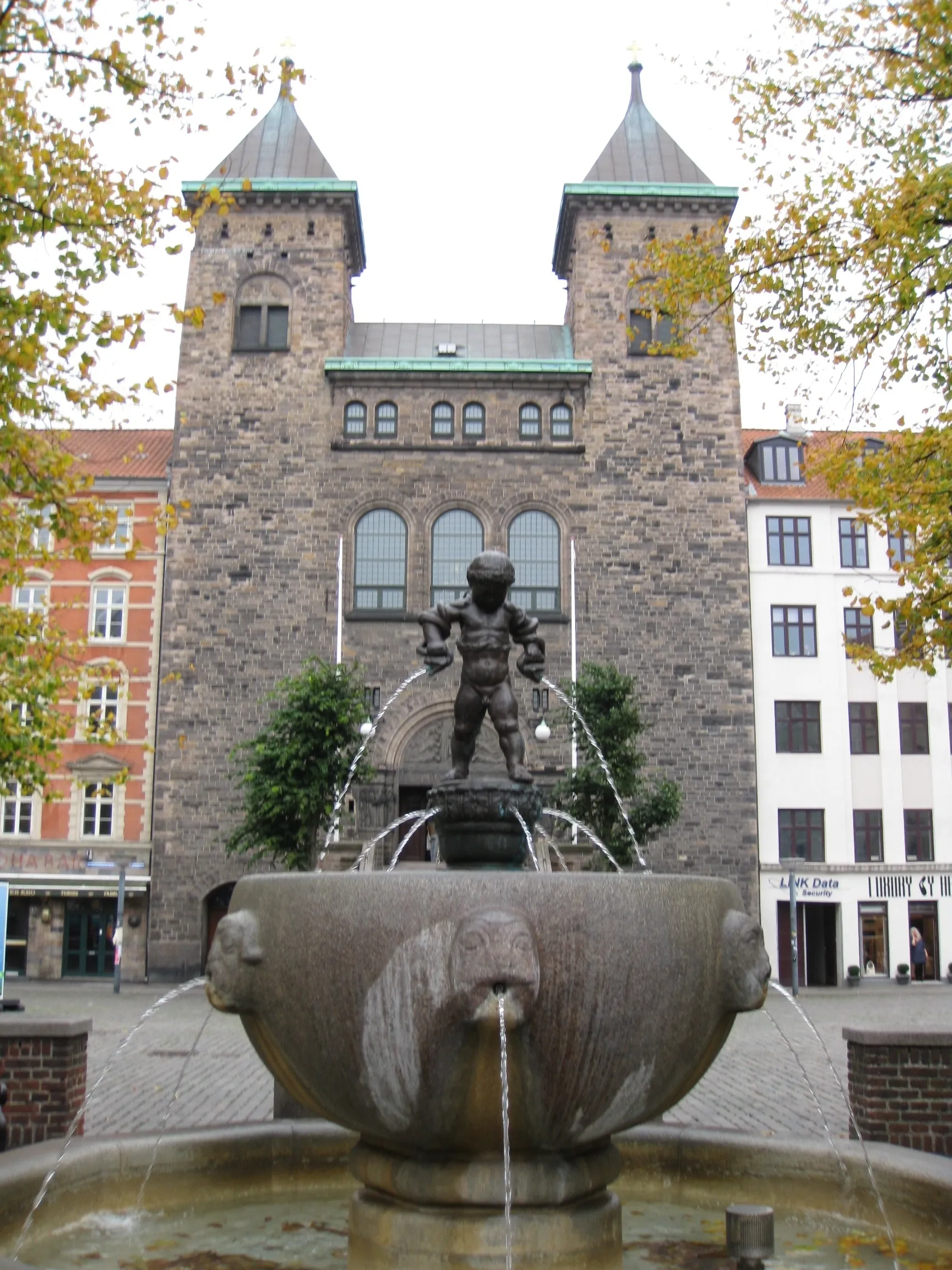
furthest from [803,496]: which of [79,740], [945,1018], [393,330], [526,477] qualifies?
[79,740]

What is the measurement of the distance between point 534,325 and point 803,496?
9493mm

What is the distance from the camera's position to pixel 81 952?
33969mm

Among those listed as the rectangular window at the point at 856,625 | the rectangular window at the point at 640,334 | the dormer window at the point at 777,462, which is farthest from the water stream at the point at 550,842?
the dormer window at the point at 777,462

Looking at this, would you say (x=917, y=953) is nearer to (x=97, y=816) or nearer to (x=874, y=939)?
(x=874, y=939)

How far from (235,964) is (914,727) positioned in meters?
32.6

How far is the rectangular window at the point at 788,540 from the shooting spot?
120 feet

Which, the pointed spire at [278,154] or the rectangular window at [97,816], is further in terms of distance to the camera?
the pointed spire at [278,154]

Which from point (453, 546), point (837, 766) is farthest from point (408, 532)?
point (837, 766)

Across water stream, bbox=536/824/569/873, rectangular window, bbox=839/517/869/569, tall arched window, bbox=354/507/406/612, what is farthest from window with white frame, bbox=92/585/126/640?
rectangular window, bbox=839/517/869/569

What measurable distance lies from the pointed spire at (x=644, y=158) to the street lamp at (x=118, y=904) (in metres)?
22.4

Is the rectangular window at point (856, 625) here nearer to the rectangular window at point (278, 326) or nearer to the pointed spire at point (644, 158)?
the pointed spire at point (644, 158)

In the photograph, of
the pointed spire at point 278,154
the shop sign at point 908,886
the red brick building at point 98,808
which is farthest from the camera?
the pointed spire at point 278,154

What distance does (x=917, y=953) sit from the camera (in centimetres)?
3262

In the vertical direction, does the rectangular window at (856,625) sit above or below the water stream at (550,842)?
above
